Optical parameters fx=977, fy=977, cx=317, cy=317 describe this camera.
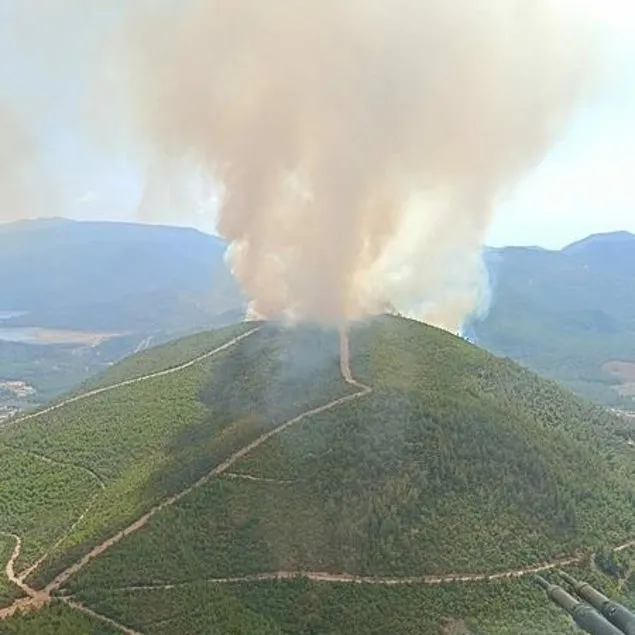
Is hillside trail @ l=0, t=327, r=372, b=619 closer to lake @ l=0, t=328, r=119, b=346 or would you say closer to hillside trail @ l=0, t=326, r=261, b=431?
hillside trail @ l=0, t=326, r=261, b=431

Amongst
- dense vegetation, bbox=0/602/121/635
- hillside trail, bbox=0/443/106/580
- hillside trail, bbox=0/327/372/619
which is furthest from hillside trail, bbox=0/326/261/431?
dense vegetation, bbox=0/602/121/635

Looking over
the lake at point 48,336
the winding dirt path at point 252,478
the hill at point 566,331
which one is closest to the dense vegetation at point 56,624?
the winding dirt path at point 252,478

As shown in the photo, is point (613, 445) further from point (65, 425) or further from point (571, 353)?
point (571, 353)

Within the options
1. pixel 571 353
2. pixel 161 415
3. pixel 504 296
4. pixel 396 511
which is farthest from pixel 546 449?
pixel 504 296

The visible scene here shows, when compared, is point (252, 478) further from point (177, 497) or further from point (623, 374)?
point (623, 374)

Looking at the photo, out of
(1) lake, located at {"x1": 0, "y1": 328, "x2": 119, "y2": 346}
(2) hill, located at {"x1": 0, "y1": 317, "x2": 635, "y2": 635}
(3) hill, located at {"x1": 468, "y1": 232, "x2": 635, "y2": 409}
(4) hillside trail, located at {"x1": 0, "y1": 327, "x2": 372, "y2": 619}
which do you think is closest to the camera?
(2) hill, located at {"x1": 0, "y1": 317, "x2": 635, "y2": 635}

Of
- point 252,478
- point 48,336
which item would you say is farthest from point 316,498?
point 48,336

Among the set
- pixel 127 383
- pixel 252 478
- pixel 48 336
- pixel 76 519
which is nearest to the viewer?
pixel 252 478
